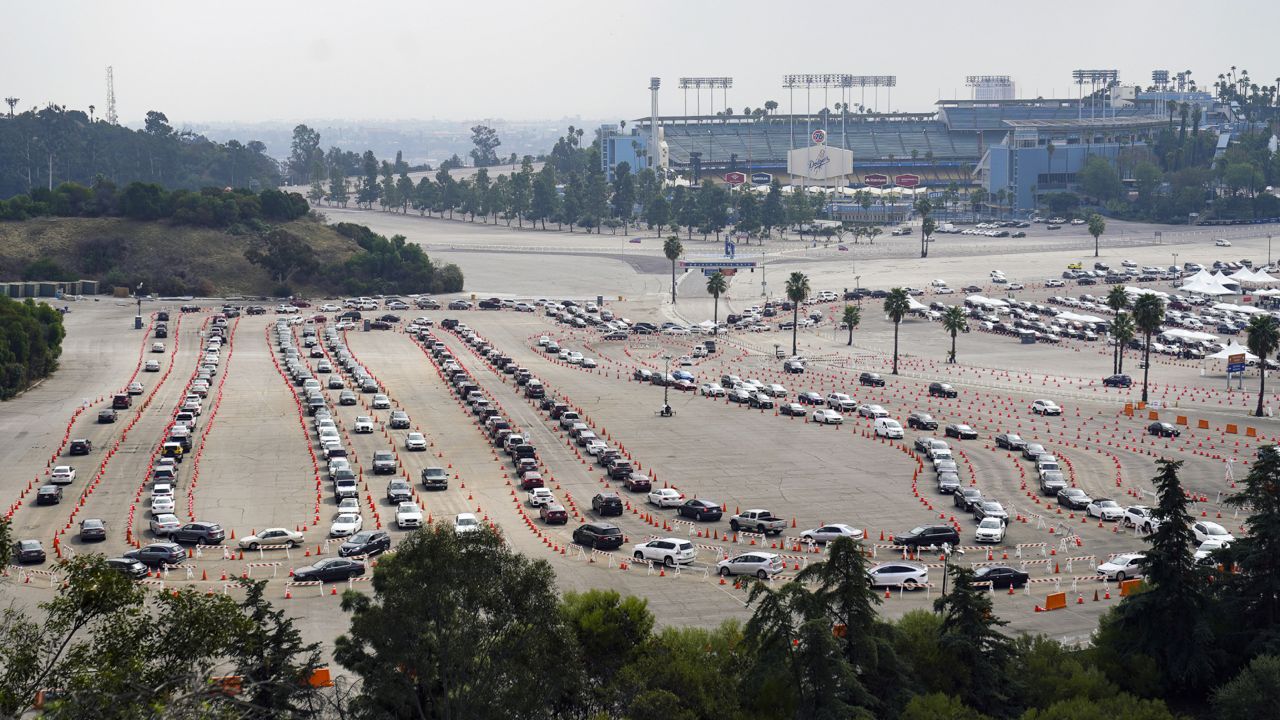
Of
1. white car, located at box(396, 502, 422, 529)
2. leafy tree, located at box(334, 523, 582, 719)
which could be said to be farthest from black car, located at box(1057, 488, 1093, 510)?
leafy tree, located at box(334, 523, 582, 719)

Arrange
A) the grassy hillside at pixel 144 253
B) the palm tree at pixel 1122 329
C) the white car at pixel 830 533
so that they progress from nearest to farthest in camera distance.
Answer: the white car at pixel 830 533 → the palm tree at pixel 1122 329 → the grassy hillside at pixel 144 253

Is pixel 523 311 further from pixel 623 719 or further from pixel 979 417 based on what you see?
pixel 623 719

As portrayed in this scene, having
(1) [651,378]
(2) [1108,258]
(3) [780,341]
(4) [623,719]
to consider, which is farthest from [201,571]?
(2) [1108,258]

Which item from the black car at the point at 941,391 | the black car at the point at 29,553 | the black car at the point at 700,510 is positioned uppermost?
the black car at the point at 29,553

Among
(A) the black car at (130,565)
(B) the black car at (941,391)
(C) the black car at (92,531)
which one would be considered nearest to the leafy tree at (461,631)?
(A) the black car at (130,565)

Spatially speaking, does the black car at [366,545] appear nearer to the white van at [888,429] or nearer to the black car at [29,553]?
the black car at [29,553]

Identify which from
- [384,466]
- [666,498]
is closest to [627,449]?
[666,498]
